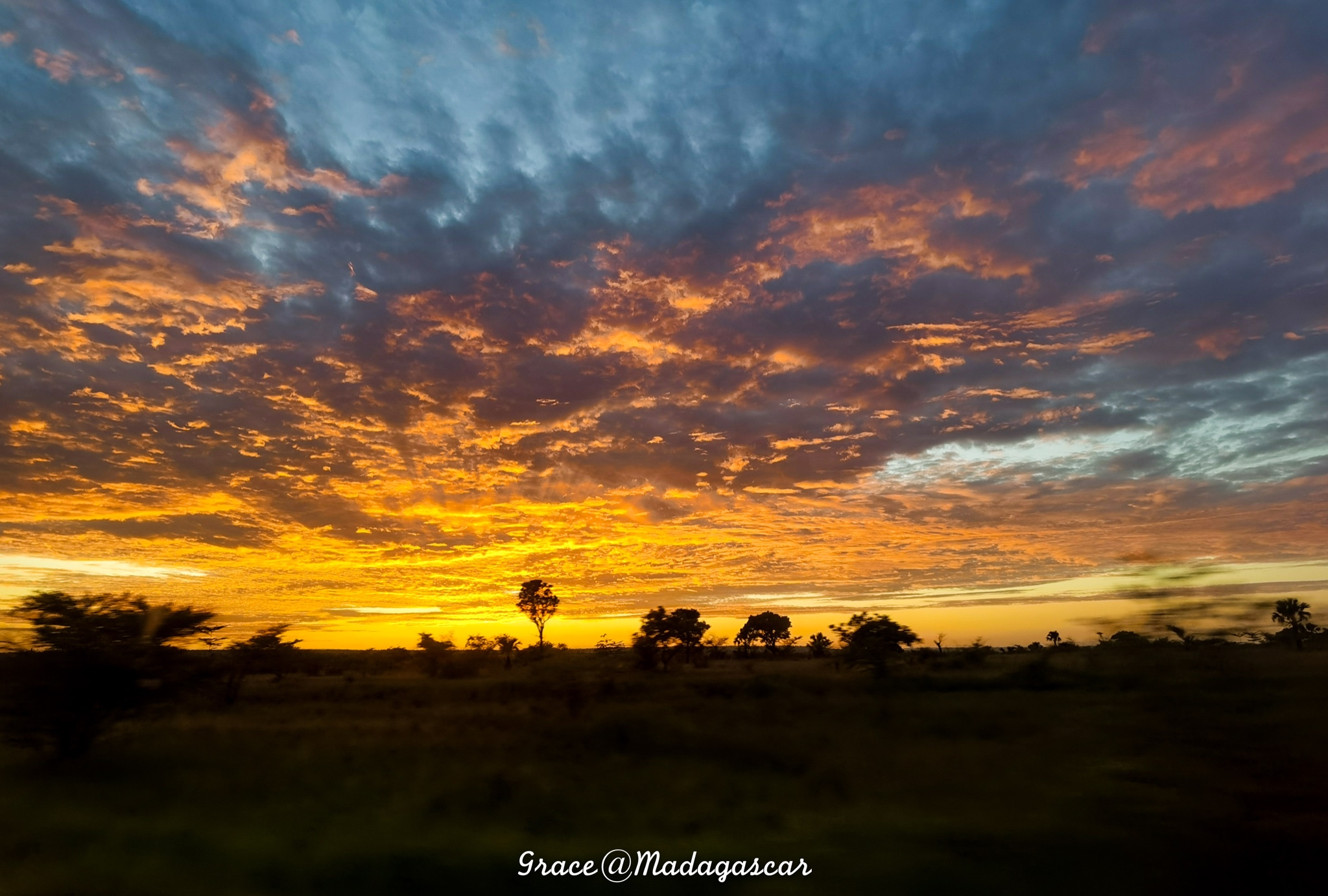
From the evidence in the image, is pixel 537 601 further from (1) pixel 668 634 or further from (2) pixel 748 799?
(2) pixel 748 799

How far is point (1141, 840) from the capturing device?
9.91 m

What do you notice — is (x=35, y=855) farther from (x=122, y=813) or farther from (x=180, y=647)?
(x=180, y=647)

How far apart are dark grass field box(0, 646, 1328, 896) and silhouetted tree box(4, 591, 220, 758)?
3.55ft

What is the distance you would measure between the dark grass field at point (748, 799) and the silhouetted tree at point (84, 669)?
1.08 meters

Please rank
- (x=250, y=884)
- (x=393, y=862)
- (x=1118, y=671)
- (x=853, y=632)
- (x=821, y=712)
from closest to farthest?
(x=250, y=884) → (x=393, y=862) → (x=1118, y=671) → (x=821, y=712) → (x=853, y=632)

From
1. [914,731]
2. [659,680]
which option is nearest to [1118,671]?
[914,731]

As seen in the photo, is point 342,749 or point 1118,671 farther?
point 342,749

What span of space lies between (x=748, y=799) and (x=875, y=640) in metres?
29.2

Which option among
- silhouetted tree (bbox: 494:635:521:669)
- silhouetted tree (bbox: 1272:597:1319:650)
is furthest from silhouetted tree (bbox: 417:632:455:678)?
silhouetted tree (bbox: 1272:597:1319:650)

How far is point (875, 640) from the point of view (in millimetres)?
41156

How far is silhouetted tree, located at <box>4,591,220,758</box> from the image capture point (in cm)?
1941

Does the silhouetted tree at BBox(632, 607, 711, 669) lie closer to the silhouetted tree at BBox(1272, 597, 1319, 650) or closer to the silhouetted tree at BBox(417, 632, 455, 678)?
the silhouetted tree at BBox(417, 632, 455, 678)

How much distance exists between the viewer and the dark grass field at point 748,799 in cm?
966

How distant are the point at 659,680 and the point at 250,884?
35841 mm
